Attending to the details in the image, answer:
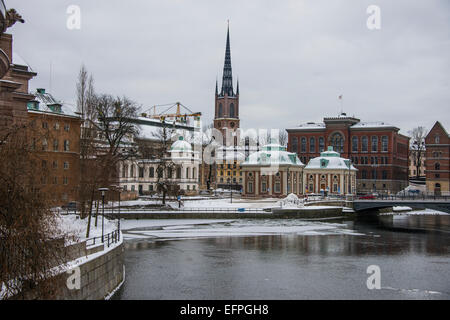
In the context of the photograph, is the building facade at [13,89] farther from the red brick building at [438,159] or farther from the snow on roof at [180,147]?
the red brick building at [438,159]

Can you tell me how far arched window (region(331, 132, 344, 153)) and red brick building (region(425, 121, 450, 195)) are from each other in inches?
812

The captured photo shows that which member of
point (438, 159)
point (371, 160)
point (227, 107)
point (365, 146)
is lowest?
point (438, 159)

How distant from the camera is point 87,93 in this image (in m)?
50.2

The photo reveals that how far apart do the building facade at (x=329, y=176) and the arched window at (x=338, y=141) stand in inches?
1075

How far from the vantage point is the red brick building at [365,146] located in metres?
125

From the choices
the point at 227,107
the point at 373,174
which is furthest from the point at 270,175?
the point at 227,107

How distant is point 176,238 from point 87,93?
A: 16.1m

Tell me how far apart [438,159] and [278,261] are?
285 ft

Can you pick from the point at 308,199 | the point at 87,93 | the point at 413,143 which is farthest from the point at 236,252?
the point at 413,143

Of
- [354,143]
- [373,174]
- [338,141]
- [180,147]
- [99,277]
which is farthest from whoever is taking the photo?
[338,141]

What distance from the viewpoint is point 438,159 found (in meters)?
114

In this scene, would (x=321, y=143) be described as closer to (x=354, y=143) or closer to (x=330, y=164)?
(x=354, y=143)
